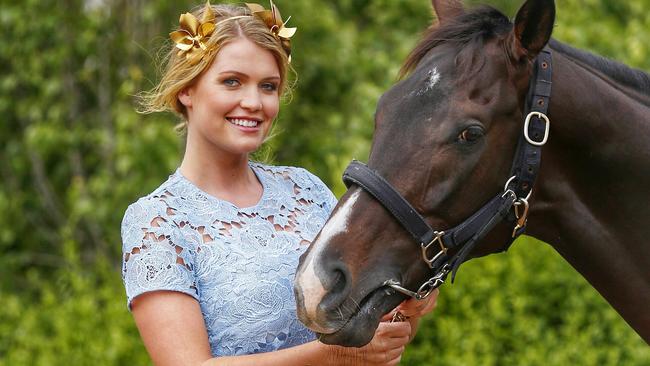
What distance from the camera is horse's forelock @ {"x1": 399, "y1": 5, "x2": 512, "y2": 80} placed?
2.63 metres

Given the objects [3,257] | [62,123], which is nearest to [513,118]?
[62,123]

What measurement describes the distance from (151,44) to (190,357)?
4.79 meters

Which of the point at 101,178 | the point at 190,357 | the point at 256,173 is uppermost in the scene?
the point at 256,173

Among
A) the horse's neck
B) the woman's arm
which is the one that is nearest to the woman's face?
the woman's arm

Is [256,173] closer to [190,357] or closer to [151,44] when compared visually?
[190,357]

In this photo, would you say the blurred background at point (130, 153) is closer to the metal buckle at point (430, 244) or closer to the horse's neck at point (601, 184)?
the horse's neck at point (601, 184)

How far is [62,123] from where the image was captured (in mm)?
7523

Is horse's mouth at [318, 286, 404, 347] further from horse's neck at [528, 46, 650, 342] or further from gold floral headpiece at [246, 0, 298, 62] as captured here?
gold floral headpiece at [246, 0, 298, 62]

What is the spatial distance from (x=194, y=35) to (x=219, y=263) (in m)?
0.67

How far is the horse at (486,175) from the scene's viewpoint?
250 cm

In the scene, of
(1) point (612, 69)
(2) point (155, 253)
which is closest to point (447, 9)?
(1) point (612, 69)

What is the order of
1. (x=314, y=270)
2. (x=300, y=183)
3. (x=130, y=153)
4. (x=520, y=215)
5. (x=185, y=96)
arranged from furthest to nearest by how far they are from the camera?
(x=130, y=153), (x=300, y=183), (x=185, y=96), (x=520, y=215), (x=314, y=270)

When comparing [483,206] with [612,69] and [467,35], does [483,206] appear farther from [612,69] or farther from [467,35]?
[612,69]

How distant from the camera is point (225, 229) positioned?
2766 mm
